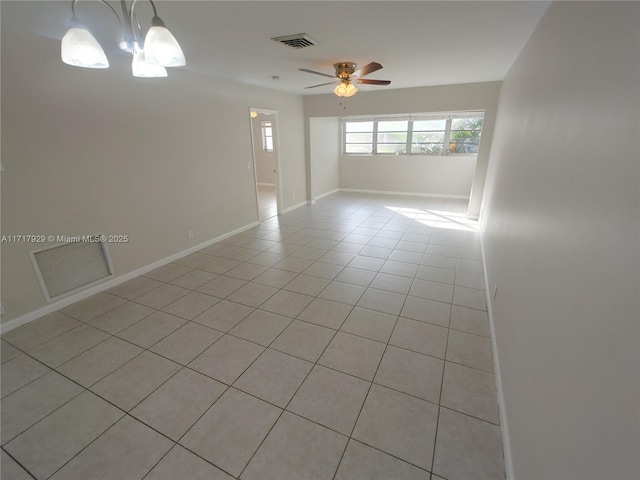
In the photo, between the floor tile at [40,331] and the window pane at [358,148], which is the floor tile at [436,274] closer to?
the floor tile at [40,331]

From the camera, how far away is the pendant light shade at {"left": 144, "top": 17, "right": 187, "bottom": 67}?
1270mm

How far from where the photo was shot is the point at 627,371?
2.08 feet

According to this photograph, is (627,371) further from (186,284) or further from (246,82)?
(246,82)

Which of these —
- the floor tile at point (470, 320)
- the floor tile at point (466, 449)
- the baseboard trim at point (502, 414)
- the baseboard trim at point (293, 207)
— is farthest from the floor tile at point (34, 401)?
the baseboard trim at point (293, 207)

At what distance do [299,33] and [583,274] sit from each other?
2640 mm

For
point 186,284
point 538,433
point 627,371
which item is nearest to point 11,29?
point 186,284

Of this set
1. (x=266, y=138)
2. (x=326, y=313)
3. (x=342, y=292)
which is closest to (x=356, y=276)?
(x=342, y=292)

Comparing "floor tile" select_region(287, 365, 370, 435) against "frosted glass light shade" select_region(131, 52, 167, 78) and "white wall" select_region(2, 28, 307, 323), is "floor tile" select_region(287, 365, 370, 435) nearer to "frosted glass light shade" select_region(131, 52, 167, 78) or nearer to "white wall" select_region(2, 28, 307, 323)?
"frosted glass light shade" select_region(131, 52, 167, 78)

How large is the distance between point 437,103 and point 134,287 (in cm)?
553

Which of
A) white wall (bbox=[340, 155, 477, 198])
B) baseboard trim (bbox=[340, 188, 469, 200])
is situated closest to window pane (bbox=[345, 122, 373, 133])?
white wall (bbox=[340, 155, 477, 198])

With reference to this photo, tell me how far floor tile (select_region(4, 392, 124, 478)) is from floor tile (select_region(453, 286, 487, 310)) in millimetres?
2916

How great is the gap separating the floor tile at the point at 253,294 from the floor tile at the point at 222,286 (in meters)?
0.08

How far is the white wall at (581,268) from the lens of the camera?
0.68 m

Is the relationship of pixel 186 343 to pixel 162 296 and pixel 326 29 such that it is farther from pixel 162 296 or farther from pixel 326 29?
pixel 326 29
